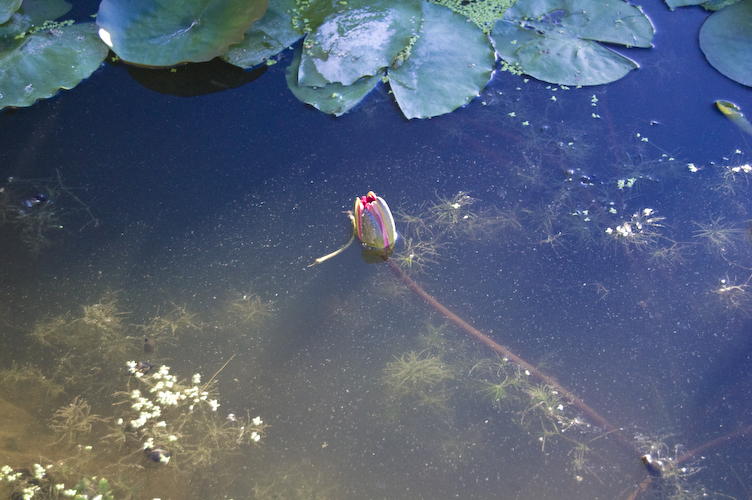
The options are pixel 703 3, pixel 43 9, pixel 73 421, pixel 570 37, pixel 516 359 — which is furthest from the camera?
pixel 703 3

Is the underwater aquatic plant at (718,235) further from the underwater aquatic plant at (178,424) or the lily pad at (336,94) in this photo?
the underwater aquatic plant at (178,424)

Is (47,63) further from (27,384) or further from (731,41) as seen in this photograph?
(731,41)

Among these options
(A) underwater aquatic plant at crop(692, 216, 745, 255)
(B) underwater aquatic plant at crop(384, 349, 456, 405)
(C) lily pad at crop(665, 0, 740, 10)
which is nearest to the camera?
(B) underwater aquatic plant at crop(384, 349, 456, 405)

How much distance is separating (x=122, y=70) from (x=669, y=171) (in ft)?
9.67

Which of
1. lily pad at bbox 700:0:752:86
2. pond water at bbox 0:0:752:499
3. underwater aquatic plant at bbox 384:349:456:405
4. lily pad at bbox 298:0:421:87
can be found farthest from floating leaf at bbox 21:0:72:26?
lily pad at bbox 700:0:752:86

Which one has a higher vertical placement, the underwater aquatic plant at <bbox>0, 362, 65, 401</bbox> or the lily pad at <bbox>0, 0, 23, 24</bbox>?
the lily pad at <bbox>0, 0, 23, 24</bbox>

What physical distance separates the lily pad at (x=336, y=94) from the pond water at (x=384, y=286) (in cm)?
7

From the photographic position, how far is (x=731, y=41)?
2.49m

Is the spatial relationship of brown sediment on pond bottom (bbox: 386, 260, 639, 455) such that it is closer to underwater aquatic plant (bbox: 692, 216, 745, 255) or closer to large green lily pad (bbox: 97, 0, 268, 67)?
underwater aquatic plant (bbox: 692, 216, 745, 255)

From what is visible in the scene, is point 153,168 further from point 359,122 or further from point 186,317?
point 359,122

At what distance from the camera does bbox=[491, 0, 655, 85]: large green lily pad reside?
2.43 m

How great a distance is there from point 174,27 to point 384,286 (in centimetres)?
176

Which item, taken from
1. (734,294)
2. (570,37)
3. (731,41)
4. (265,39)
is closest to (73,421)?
(265,39)

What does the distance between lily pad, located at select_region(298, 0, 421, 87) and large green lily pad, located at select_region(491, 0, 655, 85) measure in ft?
1.86
